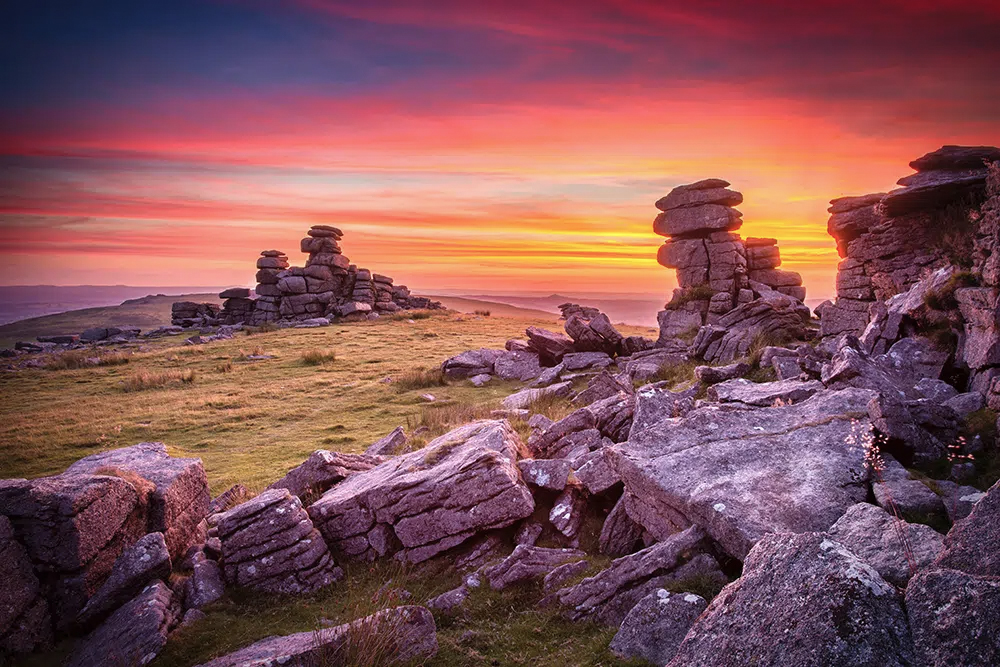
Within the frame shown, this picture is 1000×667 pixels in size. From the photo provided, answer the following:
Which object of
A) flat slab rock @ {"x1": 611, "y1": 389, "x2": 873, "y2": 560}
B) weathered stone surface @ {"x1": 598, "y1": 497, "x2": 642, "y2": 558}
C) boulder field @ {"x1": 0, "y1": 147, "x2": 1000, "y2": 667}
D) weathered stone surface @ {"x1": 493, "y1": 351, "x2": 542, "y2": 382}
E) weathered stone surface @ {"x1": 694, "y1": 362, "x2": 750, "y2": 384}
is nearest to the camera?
boulder field @ {"x1": 0, "y1": 147, "x2": 1000, "y2": 667}

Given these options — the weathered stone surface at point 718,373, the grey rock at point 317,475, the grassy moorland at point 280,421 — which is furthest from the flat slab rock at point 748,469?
the grey rock at point 317,475

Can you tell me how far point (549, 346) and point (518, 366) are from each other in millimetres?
2106

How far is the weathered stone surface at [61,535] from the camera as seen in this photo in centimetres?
830

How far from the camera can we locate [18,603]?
25.8 ft

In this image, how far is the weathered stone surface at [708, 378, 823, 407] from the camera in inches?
444

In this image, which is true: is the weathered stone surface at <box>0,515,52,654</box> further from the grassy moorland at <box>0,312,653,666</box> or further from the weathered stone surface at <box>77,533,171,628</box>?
the weathered stone surface at <box>77,533,171,628</box>

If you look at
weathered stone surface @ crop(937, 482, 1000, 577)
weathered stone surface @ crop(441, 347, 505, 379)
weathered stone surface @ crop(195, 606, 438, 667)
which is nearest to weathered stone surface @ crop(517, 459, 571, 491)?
weathered stone surface @ crop(195, 606, 438, 667)

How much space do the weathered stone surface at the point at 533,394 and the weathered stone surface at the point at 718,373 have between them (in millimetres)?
6646

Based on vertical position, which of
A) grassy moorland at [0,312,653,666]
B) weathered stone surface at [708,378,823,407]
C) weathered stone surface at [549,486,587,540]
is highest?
weathered stone surface at [708,378,823,407]

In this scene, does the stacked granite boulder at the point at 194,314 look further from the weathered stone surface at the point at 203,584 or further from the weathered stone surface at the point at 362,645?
the weathered stone surface at the point at 362,645

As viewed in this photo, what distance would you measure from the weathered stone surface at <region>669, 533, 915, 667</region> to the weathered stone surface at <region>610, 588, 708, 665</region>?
1.05 meters

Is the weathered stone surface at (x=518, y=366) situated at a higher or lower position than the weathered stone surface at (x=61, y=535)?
lower

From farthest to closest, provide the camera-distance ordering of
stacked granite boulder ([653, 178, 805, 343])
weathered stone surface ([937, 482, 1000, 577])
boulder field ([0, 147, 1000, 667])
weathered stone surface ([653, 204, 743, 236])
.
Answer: weathered stone surface ([653, 204, 743, 236]) < stacked granite boulder ([653, 178, 805, 343]) < boulder field ([0, 147, 1000, 667]) < weathered stone surface ([937, 482, 1000, 577])

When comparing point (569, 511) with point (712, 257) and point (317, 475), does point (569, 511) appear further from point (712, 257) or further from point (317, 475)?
point (712, 257)
